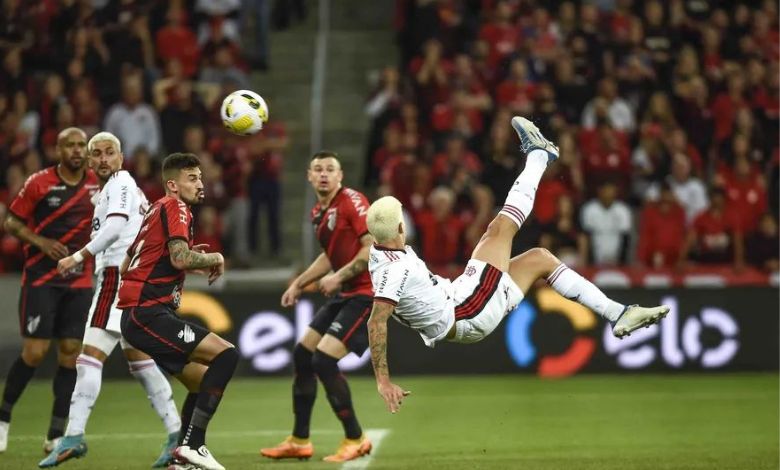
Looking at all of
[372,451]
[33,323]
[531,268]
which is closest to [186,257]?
[531,268]

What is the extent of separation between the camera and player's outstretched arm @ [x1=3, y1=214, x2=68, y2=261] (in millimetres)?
10867

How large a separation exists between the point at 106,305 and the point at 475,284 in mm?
2702

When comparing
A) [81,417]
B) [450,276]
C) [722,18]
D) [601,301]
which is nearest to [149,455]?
[81,417]

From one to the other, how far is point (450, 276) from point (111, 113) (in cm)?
547

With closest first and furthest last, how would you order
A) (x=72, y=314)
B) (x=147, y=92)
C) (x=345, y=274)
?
1. (x=345, y=274)
2. (x=72, y=314)
3. (x=147, y=92)

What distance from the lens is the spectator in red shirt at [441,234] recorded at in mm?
17094

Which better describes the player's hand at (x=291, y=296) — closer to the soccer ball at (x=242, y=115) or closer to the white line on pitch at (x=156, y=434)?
the soccer ball at (x=242, y=115)

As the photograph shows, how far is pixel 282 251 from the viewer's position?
19.0 meters

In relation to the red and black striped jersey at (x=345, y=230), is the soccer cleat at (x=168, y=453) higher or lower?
lower

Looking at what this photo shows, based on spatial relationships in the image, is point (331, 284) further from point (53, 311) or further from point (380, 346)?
point (53, 311)

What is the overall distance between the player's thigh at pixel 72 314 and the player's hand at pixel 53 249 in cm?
42

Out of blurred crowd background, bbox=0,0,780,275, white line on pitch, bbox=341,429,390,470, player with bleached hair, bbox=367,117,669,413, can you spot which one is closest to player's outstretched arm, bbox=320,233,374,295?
player with bleached hair, bbox=367,117,669,413

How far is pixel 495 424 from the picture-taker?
12.5 meters

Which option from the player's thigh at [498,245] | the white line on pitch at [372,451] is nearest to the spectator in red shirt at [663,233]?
the white line on pitch at [372,451]
